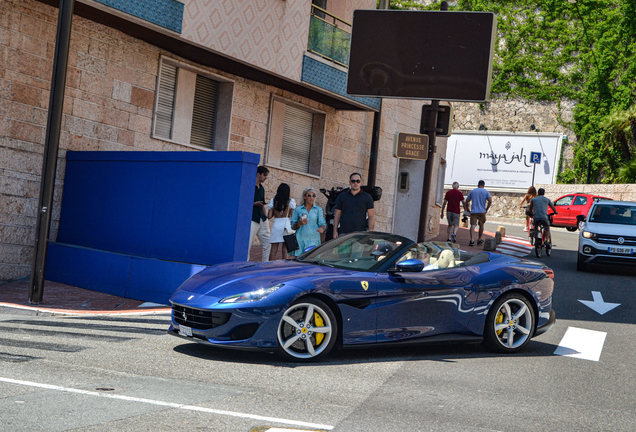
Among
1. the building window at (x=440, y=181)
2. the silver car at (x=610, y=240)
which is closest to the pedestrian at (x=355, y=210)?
the silver car at (x=610, y=240)

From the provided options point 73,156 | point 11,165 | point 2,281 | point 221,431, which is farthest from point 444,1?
point 221,431

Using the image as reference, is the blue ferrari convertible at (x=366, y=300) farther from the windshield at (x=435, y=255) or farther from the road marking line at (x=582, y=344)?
the road marking line at (x=582, y=344)

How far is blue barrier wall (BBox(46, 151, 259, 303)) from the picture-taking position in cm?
1001

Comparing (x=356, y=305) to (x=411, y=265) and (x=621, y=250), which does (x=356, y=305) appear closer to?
(x=411, y=265)

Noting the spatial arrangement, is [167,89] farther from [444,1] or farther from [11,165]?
[444,1]

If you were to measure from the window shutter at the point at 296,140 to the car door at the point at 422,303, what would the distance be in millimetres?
10298

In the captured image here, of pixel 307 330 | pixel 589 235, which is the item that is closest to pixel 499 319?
pixel 307 330

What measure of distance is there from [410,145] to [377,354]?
14.6ft

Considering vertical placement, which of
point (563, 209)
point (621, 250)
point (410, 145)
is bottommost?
point (621, 250)

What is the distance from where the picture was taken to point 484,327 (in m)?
7.75

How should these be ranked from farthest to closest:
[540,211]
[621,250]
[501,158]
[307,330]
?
1. [501,158]
2. [540,211]
3. [621,250]
4. [307,330]

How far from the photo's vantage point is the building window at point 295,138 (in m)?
16.9

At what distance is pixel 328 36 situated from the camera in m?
16.7

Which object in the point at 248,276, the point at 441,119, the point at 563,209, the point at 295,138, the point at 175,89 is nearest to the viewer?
the point at 248,276
